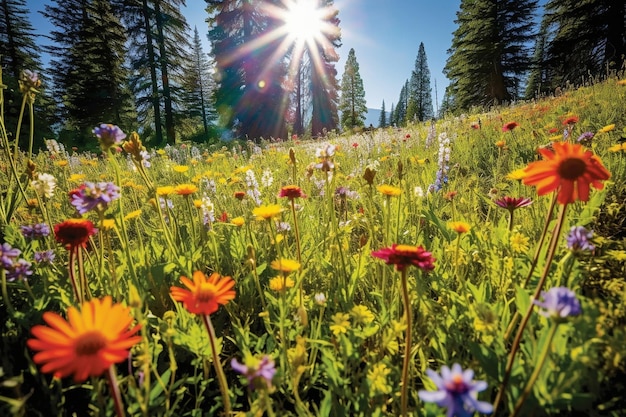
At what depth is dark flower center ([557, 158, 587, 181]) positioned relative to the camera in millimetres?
732

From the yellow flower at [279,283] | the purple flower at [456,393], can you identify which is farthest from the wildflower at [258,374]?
the yellow flower at [279,283]

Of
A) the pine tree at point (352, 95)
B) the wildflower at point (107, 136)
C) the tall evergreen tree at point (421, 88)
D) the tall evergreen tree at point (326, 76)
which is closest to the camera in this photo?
the wildflower at point (107, 136)

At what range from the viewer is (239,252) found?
165 cm

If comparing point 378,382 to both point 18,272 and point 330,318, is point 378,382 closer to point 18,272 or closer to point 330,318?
point 330,318

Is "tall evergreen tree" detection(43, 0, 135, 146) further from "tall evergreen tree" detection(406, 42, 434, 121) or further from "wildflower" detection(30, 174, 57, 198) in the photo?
"tall evergreen tree" detection(406, 42, 434, 121)

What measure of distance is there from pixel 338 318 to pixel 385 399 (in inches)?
10.5

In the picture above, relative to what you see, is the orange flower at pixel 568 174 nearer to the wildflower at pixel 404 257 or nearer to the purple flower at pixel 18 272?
the wildflower at pixel 404 257

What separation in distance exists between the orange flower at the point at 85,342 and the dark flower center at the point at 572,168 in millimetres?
951

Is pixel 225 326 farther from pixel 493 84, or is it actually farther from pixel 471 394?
pixel 493 84

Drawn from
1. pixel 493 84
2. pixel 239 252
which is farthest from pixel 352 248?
pixel 493 84

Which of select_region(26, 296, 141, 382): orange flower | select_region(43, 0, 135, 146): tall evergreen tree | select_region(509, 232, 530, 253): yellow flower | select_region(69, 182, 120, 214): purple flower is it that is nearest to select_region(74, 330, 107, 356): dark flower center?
select_region(26, 296, 141, 382): orange flower

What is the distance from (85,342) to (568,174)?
3.50 ft

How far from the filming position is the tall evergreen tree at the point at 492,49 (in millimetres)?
25359

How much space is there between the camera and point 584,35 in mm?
19641
